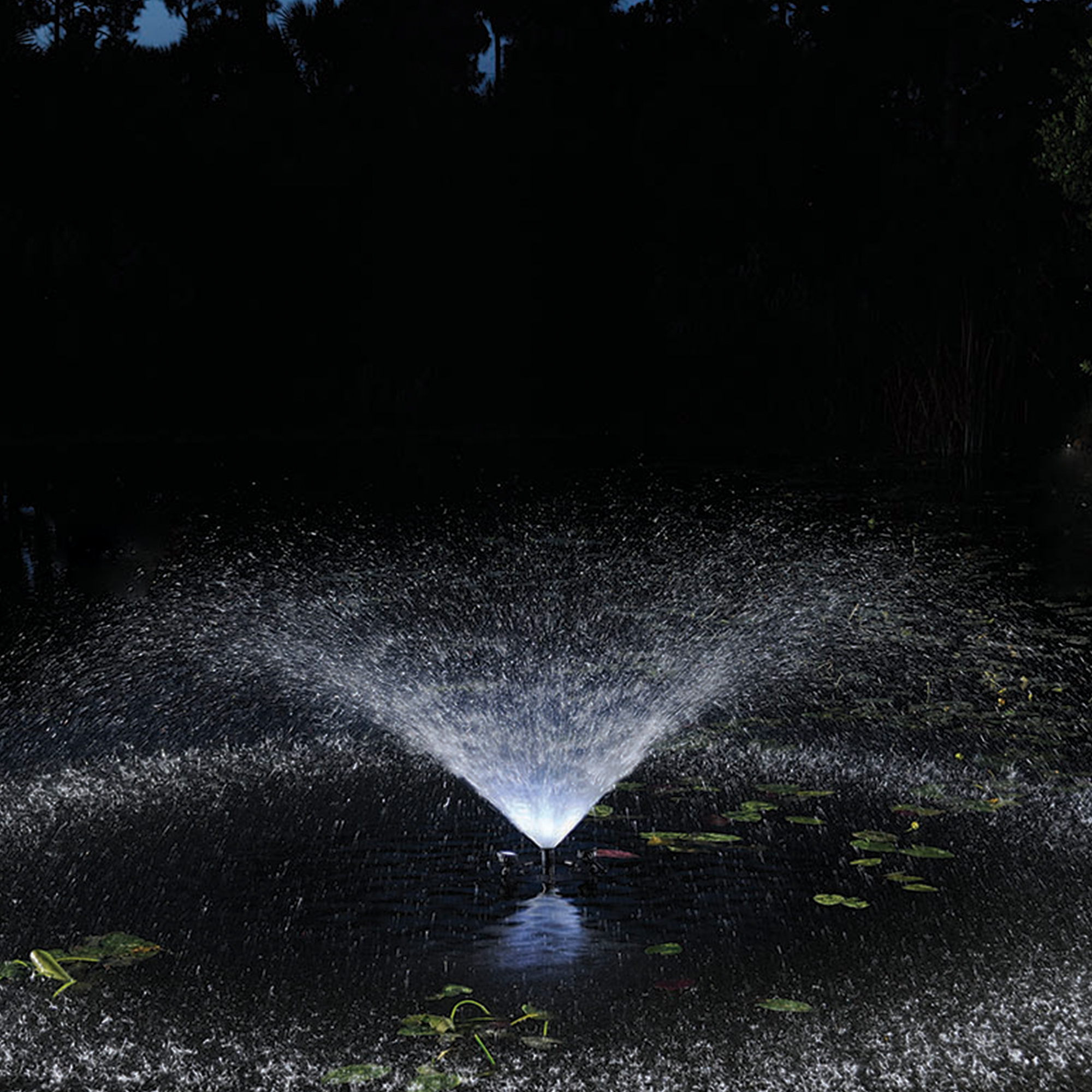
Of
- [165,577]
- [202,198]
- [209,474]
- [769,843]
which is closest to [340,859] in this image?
[769,843]

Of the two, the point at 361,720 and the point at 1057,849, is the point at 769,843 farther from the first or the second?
the point at 361,720

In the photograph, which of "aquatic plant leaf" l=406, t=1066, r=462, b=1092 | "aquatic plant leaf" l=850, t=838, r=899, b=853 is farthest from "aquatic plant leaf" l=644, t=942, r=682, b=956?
"aquatic plant leaf" l=850, t=838, r=899, b=853

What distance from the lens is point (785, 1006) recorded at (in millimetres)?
4742

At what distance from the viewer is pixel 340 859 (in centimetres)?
620

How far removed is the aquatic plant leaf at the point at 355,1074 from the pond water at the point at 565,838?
5 centimetres

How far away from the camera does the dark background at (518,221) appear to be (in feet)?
103

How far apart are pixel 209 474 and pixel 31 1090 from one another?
21654 millimetres

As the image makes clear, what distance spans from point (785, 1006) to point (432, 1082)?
3.71 ft

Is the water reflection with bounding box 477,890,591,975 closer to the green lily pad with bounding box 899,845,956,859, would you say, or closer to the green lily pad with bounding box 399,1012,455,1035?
the green lily pad with bounding box 399,1012,455,1035

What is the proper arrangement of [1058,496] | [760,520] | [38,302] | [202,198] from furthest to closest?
1. [202,198]
2. [38,302]
3. [1058,496]
4. [760,520]

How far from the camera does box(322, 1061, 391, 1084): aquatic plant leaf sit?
4285 millimetres

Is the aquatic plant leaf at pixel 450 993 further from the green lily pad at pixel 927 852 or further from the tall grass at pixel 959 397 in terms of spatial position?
the tall grass at pixel 959 397

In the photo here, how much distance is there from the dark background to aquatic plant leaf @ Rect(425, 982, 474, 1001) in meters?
22.7

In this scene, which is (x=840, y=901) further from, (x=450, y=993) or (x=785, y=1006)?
(x=450, y=993)
